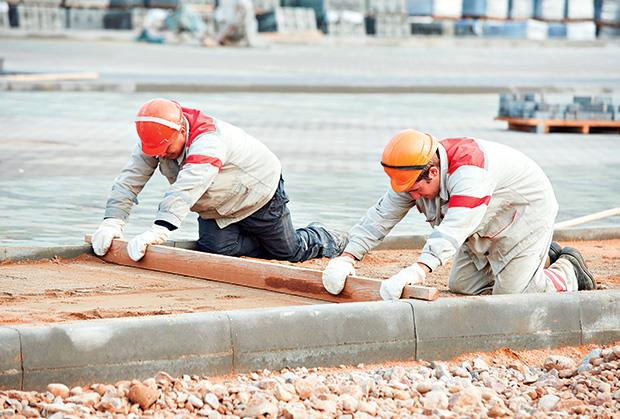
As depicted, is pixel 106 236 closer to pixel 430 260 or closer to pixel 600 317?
pixel 430 260

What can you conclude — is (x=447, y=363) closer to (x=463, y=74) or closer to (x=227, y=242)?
(x=227, y=242)

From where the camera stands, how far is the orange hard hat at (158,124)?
25.7 feet

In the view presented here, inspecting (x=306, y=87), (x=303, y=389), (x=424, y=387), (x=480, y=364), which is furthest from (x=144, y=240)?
(x=306, y=87)

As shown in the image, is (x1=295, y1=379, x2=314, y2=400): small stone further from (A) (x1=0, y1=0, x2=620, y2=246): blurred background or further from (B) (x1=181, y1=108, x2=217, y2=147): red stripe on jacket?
(A) (x1=0, y1=0, x2=620, y2=246): blurred background

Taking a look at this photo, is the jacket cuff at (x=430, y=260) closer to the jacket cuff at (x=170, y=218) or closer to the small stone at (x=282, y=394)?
the small stone at (x=282, y=394)

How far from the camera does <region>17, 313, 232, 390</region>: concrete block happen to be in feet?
18.2

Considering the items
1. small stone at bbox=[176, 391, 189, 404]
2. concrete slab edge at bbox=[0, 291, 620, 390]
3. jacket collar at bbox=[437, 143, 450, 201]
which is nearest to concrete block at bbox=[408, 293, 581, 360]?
concrete slab edge at bbox=[0, 291, 620, 390]

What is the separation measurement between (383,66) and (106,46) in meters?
9.91

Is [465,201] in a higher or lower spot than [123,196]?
higher

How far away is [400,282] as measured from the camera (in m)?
6.71

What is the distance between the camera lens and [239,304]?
716 centimetres

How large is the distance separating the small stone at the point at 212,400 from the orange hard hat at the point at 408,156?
1.80 m

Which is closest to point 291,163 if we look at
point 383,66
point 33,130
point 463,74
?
point 33,130

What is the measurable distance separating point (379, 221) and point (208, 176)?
1264 millimetres
